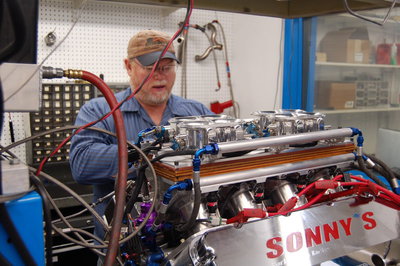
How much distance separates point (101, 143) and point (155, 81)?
1.23ft

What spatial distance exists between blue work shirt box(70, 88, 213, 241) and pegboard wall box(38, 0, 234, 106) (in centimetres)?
92

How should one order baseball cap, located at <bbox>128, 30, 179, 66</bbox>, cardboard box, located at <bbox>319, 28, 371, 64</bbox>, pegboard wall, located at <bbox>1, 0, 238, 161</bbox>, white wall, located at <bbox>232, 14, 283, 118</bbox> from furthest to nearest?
white wall, located at <bbox>232, 14, 283, 118</bbox>, cardboard box, located at <bbox>319, 28, 371, 64</bbox>, pegboard wall, located at <bbox>1, 0, 238, 161</bbox>, baseball cap, located at <bbox>128, 30, 179, 66</bbox>

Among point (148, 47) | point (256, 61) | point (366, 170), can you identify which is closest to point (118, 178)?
point (366, 170)

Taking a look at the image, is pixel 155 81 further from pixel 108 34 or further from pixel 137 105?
pixel 108 34

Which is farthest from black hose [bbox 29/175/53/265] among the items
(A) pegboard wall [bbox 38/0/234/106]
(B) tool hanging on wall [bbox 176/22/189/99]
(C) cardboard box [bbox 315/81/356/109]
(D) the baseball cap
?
(B) tool hanging on wall [bbox 176/22/189/99]

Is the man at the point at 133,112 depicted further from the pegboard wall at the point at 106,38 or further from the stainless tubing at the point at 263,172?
the pegboard wall at the point at 106,38

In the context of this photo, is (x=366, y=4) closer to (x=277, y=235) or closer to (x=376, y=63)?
(x=277, y=235)

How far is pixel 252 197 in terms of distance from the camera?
85 cm

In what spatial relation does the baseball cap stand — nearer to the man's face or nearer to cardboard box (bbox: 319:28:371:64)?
the man's face

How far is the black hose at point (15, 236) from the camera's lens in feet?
1.57

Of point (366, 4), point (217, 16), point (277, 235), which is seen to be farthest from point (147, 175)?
point (217, 16)

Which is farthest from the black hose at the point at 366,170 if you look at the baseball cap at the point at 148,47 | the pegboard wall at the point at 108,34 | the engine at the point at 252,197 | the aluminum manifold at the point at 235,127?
the pegboard wall at the point at 108,34

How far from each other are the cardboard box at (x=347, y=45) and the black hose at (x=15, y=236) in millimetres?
2341

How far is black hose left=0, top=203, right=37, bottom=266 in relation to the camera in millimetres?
478
